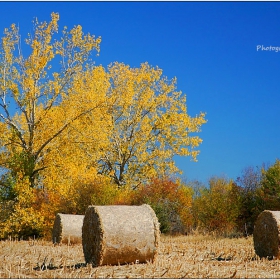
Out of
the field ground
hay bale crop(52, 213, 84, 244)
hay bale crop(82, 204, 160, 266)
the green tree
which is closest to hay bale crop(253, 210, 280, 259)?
the field ground

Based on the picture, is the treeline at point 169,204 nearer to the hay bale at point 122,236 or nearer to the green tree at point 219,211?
the green tree at point 219,211

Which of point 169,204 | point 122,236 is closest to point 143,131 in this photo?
point 169,204

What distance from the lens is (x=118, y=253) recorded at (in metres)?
9.84

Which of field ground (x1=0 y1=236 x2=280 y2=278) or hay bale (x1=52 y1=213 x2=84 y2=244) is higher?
hay bale (x1=52 y1=213 x2=84 y2=244)

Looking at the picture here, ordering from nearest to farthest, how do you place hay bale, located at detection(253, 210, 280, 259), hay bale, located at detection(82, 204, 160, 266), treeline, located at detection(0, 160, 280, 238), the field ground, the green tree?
the field ground < hay bale, located at detection(82, 204, 160, 266) < hay bale, located at detection(253, 210, 280, 259) < treeline, located at detection(0, 160, 280, 238) < the green tree

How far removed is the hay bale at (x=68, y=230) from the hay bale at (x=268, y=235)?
22.9 ft

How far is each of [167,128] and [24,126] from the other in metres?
9.70

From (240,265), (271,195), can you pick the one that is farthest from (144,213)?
(271,195)

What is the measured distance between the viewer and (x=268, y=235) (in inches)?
474

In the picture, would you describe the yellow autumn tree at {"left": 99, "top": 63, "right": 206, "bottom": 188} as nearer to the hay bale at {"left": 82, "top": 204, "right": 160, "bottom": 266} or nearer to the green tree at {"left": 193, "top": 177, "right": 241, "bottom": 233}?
the green tree at {"left": 193, "top": 177, "right": 241, "bottom": 233}

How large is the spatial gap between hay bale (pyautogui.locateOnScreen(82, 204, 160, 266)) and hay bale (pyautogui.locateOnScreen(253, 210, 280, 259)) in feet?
11.4

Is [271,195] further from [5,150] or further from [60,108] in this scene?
[5,150]

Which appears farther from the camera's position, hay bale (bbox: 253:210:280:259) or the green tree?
the green tree

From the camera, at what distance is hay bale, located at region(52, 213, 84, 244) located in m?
16.7
